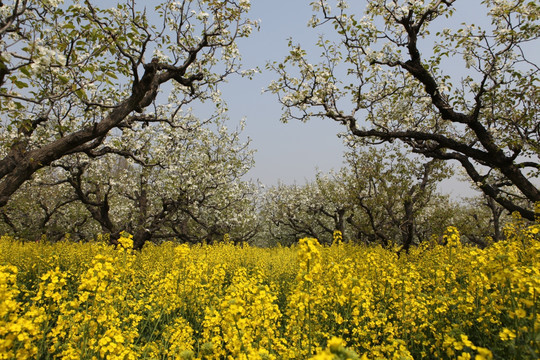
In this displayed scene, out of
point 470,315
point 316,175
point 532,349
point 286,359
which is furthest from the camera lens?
point 316,175

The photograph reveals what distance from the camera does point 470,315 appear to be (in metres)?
4.81

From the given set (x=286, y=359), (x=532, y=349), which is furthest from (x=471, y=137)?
(x=286, y=359)

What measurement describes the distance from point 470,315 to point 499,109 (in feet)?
28.9

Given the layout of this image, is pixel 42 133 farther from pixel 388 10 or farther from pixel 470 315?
pixel 470 315

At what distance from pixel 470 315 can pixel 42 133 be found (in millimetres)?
14600

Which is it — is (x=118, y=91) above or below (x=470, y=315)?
above

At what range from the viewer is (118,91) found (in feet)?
40.2

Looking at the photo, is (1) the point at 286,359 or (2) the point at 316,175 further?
(2) the point at 316,175

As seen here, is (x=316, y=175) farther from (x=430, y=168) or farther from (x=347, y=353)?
(x=347, y=353)

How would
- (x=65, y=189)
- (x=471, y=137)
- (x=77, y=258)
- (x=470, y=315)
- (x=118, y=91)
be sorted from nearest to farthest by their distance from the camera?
(x=470, y=315) → (x=77, y=258) → (x=118, y=91) → (x=471, y=137) → (x=65, y=189)

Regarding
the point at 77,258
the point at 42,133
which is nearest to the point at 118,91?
the point at 42,133

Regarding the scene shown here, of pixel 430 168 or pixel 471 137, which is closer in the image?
pixel 471 137

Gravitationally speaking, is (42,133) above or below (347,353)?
above

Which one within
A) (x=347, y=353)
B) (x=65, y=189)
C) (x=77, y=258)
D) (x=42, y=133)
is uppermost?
(x=42, y=133)
